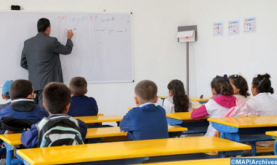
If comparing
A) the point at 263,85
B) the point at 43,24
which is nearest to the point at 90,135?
the point at 263,85

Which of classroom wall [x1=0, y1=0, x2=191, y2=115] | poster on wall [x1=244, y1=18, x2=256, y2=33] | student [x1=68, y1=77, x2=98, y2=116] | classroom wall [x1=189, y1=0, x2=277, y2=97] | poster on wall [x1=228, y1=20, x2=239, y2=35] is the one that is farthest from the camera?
classroom wall [x1=0, y1=0, x2=191, y2=115]

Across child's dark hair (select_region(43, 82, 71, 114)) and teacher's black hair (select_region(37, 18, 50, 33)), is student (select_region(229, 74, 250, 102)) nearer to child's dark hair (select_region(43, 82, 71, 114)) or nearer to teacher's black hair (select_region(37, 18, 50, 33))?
child's dark hair (select_region(43, 82, 71, 114))

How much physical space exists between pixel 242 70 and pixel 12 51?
371 cm

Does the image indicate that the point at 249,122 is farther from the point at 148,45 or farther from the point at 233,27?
the point at 148,45

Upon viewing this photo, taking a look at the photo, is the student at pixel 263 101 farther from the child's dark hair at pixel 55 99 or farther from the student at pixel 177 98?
the child's dark hair at pixel 55 99

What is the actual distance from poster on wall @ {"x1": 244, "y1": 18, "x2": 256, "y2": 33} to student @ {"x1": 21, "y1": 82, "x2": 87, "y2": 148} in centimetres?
440

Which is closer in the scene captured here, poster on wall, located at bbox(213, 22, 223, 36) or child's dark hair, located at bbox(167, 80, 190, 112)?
child's dark hair, located at bbox(167, 80, 190, 112)

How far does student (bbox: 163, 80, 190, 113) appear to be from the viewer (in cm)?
491

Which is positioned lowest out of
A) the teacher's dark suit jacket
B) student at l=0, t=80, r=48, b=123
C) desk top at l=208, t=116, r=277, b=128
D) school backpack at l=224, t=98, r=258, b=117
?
desk top at l=208, t=116, r=277, b=128

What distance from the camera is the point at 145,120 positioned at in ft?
10.6

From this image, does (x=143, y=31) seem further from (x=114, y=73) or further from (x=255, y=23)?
(x=255, y=23)

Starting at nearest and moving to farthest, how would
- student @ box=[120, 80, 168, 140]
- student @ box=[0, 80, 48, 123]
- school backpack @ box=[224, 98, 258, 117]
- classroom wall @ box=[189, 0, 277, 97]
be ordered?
1. student @ box=[120, 80, 168, 140]
2. student @ box=[0, 80, 48, 123]
3. school backpack @ box=[224, 98, 258, 117]
4. classroom wall @ box=[189, 0, 277, 97]

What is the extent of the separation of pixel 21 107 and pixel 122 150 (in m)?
1.38

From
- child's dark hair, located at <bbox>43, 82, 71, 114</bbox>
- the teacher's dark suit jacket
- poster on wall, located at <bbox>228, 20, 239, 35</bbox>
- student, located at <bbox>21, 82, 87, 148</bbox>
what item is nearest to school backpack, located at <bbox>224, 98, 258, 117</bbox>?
student, located at <bbox>21, 82, 87, 148</bbox>
